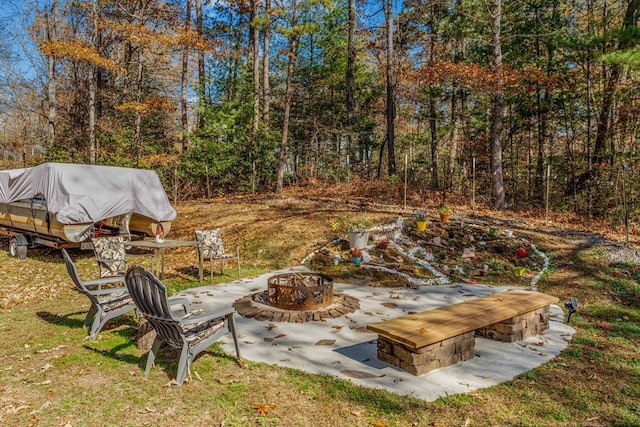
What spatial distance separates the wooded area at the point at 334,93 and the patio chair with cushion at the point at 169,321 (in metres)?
9.87

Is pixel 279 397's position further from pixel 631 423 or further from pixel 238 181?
pixel 238 181

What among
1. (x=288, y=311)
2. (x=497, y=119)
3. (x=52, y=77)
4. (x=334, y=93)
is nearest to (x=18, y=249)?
(x=288, y=311)

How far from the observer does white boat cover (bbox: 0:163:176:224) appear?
7.28 meters

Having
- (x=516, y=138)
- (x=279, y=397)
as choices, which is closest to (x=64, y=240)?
(x=279, y=397)

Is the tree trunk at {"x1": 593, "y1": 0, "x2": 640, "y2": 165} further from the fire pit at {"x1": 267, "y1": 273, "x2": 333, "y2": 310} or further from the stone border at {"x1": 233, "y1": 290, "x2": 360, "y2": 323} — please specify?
the fire pit at {"x1": 267, "y1": 273, "x2": 333, "y2": 310}

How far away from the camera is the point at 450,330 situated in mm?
3369

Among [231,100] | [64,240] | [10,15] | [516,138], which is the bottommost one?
[64,240]

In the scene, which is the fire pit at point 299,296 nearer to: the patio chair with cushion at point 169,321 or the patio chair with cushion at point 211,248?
the patio chair with cushion at point 169,321

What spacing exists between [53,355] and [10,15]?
771 inches

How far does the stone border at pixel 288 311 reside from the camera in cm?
474

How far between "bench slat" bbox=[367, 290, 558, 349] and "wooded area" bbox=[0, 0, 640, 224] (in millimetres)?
7661

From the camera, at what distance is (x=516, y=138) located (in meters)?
16.8

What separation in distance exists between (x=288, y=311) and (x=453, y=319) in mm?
2096

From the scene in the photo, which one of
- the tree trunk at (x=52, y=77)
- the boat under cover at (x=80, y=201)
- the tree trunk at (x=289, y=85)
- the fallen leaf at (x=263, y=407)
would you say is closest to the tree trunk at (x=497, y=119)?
the tree trunk at (x=289, y=85)
